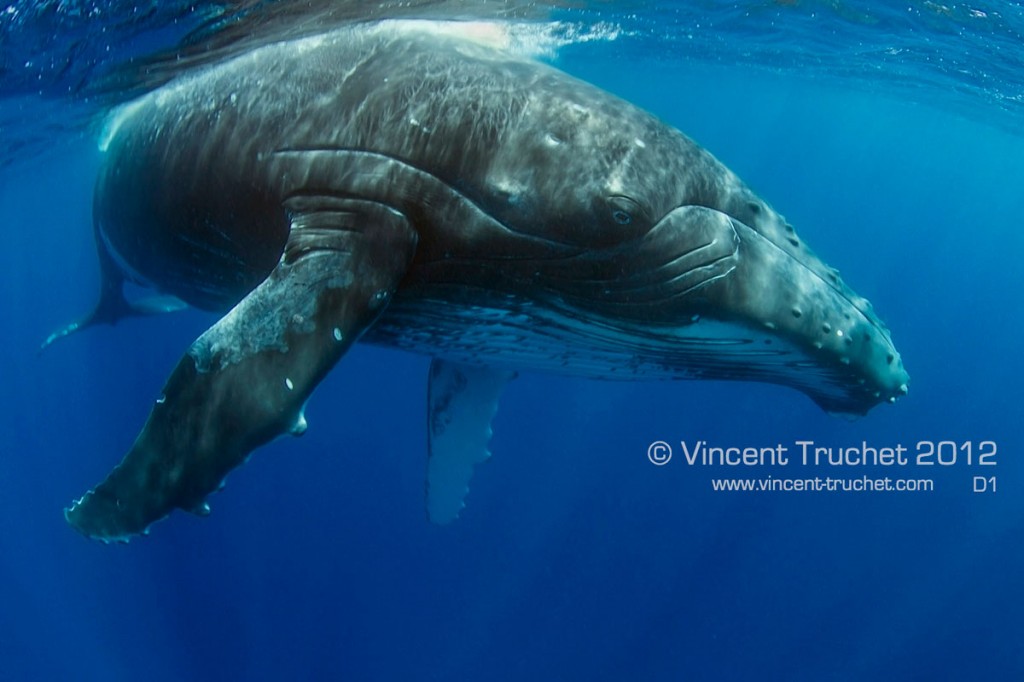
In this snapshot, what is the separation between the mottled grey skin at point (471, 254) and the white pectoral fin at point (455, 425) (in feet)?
7.78

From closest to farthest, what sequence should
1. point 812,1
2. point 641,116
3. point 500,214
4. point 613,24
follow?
point 500,214 → point 641,116 → point 812,1 → point 613,24

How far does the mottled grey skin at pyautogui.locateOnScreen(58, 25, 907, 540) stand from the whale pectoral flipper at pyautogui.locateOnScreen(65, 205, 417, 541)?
12 millimetres

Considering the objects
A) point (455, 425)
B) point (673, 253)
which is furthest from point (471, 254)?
point (455, 425)

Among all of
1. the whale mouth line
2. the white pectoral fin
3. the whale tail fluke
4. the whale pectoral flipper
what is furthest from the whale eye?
the whale tail fluke

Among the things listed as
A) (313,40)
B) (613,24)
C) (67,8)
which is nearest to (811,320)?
(313,40)

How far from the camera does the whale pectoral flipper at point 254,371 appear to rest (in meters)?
4.21

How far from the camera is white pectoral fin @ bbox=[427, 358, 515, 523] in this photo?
8125 mm

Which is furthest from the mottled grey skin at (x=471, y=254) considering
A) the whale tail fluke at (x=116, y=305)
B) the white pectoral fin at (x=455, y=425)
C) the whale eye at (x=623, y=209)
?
the whale tail fluke at (x=116, y=305)

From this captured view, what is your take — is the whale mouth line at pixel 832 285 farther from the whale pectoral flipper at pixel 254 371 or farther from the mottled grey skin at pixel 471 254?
the whale pectoral flipper at pixel 254 371

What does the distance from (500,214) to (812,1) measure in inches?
638

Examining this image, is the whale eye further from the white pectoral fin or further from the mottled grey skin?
the white pectoral fin

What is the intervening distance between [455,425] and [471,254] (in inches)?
156

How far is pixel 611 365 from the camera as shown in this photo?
584 cm

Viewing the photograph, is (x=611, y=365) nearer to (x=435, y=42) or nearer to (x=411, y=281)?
(x=411, y=281)
